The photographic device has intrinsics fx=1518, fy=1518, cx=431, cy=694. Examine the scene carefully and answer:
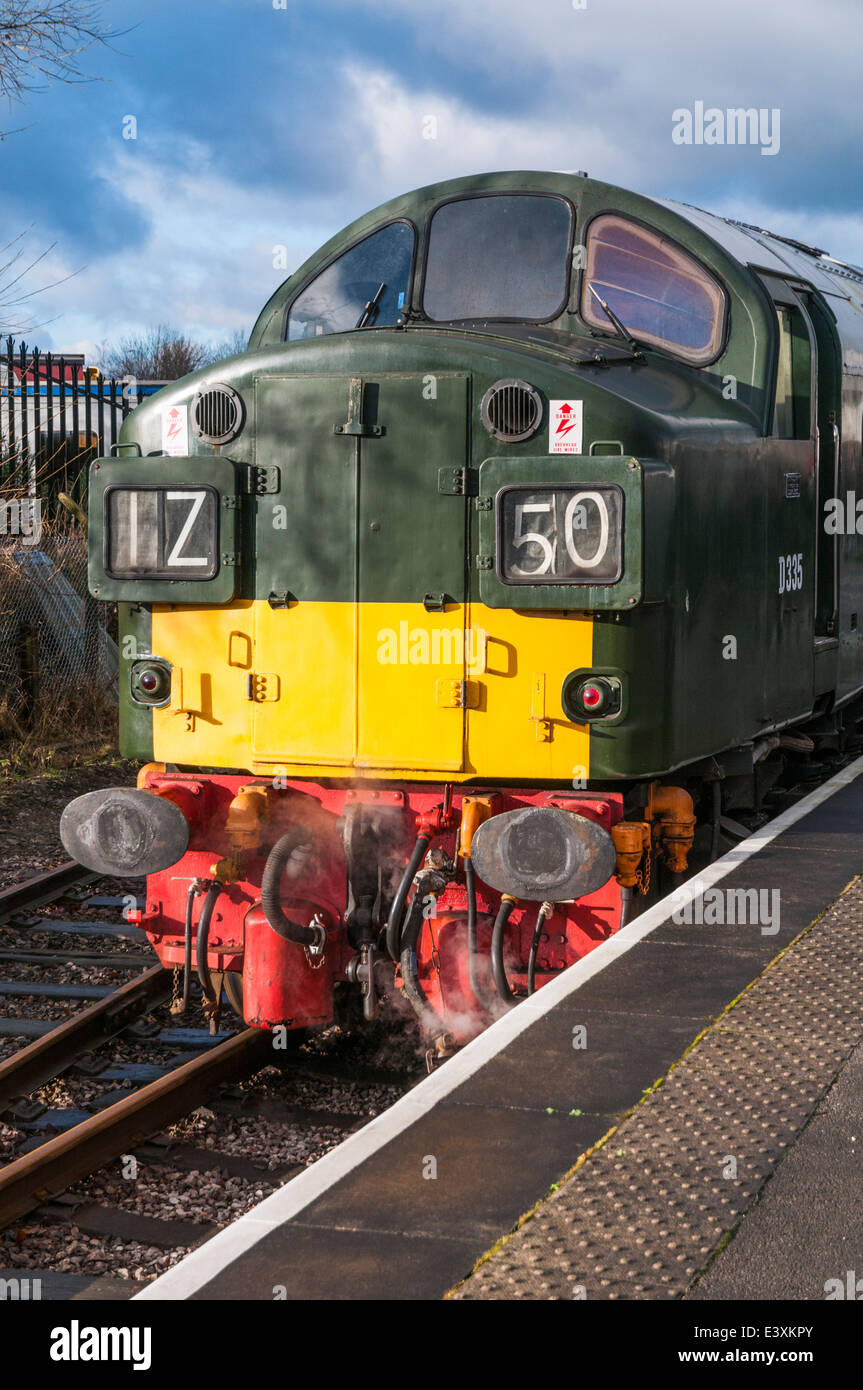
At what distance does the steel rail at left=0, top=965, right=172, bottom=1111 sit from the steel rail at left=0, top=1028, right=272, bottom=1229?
0.44m

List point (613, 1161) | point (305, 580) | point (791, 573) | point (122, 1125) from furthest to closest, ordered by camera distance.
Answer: point (791, 573) → point (305, 580) → point (122, 1125) → point (613, 1161)

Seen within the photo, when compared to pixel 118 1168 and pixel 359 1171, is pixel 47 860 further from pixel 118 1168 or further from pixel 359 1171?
pixel 359 1171

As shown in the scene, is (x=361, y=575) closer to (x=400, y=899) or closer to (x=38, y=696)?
(x=400, y=899)

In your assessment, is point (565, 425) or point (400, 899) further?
point (400, 899)

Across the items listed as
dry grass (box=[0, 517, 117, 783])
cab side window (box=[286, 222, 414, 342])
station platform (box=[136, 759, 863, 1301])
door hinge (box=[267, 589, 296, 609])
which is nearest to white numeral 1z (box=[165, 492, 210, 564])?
door hinge (box=[267, 589, 296, 609])

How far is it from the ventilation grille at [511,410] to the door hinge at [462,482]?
0.18 metres

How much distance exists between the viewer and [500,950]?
5742mm

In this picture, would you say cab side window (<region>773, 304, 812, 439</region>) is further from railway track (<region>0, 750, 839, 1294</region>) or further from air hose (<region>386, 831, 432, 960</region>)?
air hose (<region>386, 831, 432, 960</region>)

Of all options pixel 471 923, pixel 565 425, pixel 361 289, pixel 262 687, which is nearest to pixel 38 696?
pixel 361 289

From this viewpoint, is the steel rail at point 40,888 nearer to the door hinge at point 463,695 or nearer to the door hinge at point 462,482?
the door hinge at point 463,695

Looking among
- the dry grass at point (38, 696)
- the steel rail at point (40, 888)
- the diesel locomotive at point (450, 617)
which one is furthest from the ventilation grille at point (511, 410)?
the dry grass at point (38, 696)

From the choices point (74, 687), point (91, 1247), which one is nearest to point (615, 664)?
point (91, 1247)

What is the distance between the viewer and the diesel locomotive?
18.6 feet

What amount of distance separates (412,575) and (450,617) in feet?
0.75
